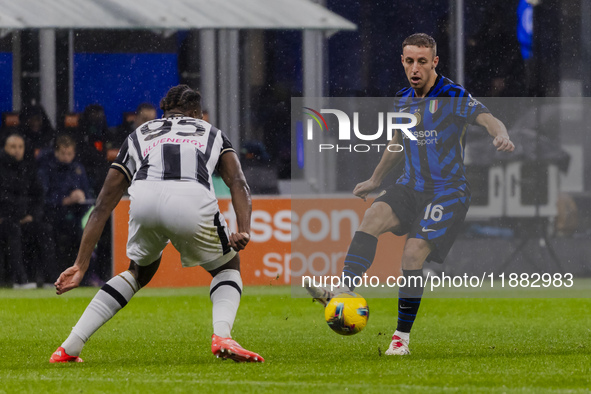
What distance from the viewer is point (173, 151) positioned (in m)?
6.62

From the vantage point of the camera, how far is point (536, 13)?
48.8ft

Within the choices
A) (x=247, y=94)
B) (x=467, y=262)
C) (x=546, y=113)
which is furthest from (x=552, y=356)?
(x=247, y=94)

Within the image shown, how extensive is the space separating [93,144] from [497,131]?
297 inches

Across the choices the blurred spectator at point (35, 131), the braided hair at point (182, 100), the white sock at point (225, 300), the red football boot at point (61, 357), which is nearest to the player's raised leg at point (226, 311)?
the white sock at point (225, 300)

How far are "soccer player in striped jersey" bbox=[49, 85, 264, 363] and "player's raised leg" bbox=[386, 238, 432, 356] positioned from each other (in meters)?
1.00

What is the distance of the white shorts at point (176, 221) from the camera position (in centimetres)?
646

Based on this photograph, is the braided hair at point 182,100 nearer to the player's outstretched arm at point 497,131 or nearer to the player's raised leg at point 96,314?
the player's raised leg at point 96,314

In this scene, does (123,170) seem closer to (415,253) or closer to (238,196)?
(238,196)

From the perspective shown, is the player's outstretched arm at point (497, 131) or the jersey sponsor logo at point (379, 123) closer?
the player's outstretched arm at point (497, 131)

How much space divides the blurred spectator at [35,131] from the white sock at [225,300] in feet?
22.8

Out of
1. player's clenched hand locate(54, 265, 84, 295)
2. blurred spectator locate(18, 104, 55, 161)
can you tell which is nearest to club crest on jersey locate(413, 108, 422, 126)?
player's clenched hand locate(54, 265, 84, 295)

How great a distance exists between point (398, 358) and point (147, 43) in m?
8.64

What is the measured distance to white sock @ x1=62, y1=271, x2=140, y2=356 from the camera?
664 centimetres

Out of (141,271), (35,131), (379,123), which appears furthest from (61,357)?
(35,131)
